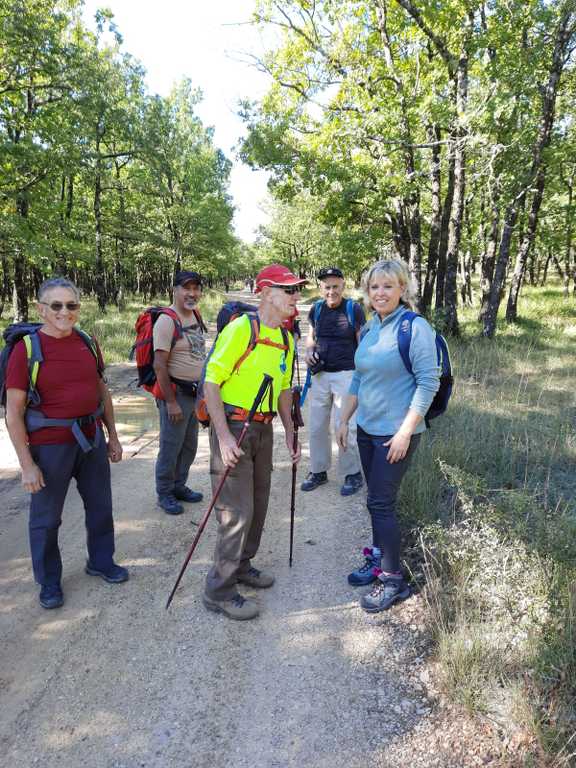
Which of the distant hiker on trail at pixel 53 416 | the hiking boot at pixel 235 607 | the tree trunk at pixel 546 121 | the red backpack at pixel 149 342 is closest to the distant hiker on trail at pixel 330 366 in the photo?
the red backpack at pixel 149 342

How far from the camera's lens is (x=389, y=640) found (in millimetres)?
2678

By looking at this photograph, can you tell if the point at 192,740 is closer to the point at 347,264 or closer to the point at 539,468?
the point at 539,468

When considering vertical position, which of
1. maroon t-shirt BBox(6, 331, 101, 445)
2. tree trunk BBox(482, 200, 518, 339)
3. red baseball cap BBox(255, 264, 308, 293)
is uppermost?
tree trunk BBox(482, 200, 518, 339)

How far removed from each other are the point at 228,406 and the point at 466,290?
87.9 ft

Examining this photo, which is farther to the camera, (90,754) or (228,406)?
(228,406)

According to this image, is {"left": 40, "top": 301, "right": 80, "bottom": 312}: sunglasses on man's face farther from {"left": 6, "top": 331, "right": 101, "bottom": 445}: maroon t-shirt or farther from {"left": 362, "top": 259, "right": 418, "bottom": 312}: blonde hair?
{"left": 362, "top": 259, "right": 418, "bottom": 312}: blonde hair

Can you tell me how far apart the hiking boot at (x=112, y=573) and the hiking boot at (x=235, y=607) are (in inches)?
25.8

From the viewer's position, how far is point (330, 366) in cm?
457

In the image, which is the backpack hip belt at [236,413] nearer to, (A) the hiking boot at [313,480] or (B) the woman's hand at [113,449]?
(B) the woman's hand at [113,449]

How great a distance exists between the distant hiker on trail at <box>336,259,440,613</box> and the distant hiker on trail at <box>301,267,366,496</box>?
1515mm

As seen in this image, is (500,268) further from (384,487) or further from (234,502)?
(234,502)

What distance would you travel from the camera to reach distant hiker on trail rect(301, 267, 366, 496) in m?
4.51

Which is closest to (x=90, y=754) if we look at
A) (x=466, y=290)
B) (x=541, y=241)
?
(x=541, y=241)

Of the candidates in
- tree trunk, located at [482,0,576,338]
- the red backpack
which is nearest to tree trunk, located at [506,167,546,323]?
tree trunk, located at [482,0,576,338]
